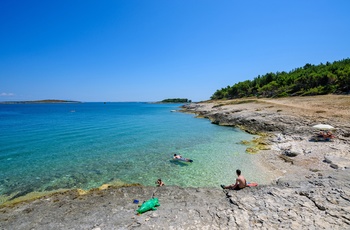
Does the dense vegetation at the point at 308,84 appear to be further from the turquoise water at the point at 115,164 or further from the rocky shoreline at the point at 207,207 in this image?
the rocky shoreline at the point at 207,207

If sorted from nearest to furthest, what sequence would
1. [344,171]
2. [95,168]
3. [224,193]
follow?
[224,193]
[344,171]
[95,168]

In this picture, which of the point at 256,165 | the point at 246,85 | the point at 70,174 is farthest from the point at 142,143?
the point at 246,85

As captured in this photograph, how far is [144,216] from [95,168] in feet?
33.1

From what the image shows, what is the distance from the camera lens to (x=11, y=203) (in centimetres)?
1107

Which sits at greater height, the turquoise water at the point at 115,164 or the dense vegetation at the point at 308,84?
the dense vegetation at the point at 308,84

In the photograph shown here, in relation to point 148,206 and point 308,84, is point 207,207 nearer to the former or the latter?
point 148,206

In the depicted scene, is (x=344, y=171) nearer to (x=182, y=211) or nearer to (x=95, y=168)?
(x=182, y=211)

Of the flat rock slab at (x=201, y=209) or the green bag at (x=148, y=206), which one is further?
the green bag at (x=148, y=206)

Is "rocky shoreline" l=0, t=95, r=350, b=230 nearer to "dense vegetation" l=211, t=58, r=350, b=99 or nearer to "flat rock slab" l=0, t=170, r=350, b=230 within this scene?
"flat rock slab" l=0, t=170, r=350, b=230

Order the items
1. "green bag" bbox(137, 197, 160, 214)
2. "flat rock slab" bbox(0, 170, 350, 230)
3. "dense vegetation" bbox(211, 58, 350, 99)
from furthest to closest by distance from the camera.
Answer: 1. "dense vegetation" bbox(211, 58, 350, 99)
2. "green bag" bbox(137, 197, 160, 214)
3. "flat rock slab" bbox(0, 170, 350, 230)

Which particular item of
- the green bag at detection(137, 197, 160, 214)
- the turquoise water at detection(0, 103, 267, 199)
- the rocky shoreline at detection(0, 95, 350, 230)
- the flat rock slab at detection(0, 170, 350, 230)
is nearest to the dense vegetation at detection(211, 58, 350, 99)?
the turquoise water at detection(0, 103, 267, 199)

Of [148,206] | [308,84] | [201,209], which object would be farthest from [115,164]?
[308,84]

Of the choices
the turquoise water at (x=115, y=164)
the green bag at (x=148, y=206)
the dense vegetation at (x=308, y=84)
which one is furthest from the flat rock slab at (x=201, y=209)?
the dense vegetation at (x=308, y=84)

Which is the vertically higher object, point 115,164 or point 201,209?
point 201,209
